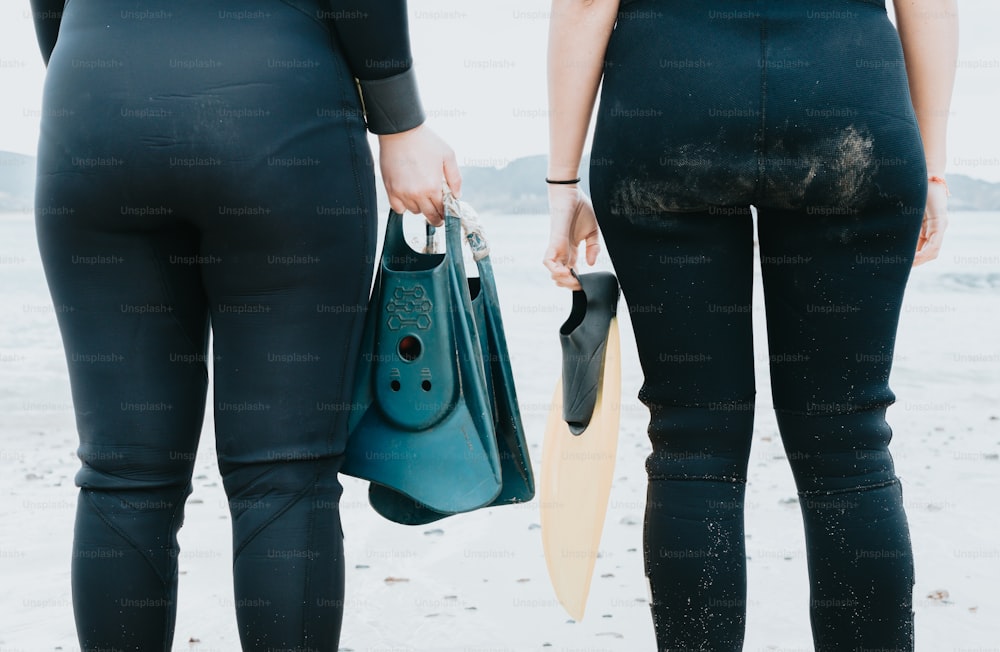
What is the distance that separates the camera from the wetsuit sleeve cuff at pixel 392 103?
149 centimetres

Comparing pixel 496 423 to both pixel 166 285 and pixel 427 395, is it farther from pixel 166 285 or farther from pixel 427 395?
pixel 166 285

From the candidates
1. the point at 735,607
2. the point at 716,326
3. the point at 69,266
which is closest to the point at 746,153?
the point at 716,326

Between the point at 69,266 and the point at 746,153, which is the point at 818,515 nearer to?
the point at 746,153

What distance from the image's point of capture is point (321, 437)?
147 cm

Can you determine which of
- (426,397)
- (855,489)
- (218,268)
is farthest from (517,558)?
(218,268)

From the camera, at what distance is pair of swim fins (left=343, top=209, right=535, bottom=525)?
1.64m

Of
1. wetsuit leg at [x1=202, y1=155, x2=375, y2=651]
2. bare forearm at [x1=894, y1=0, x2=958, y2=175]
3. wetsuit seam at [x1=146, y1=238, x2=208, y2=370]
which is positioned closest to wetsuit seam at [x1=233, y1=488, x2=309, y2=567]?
wetsuit leg at [x1=202, y1=155, x2=375, y2=651]

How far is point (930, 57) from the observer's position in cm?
156

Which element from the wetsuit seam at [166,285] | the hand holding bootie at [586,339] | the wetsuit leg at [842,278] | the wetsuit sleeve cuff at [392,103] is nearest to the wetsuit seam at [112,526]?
the wetsuit seam at [166,285]

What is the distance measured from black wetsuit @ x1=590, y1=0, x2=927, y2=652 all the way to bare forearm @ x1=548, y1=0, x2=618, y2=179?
3cm

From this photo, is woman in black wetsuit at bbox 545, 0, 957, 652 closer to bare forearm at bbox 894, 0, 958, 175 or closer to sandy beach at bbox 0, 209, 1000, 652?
bare forearm at bbox 894, 0, 958, 175

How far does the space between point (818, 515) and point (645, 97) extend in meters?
0.68

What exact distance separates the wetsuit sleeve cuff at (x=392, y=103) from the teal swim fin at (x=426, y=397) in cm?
20

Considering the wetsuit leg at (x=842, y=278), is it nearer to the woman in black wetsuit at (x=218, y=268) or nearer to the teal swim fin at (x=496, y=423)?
the teal swim fin at (x=496, y=423)
